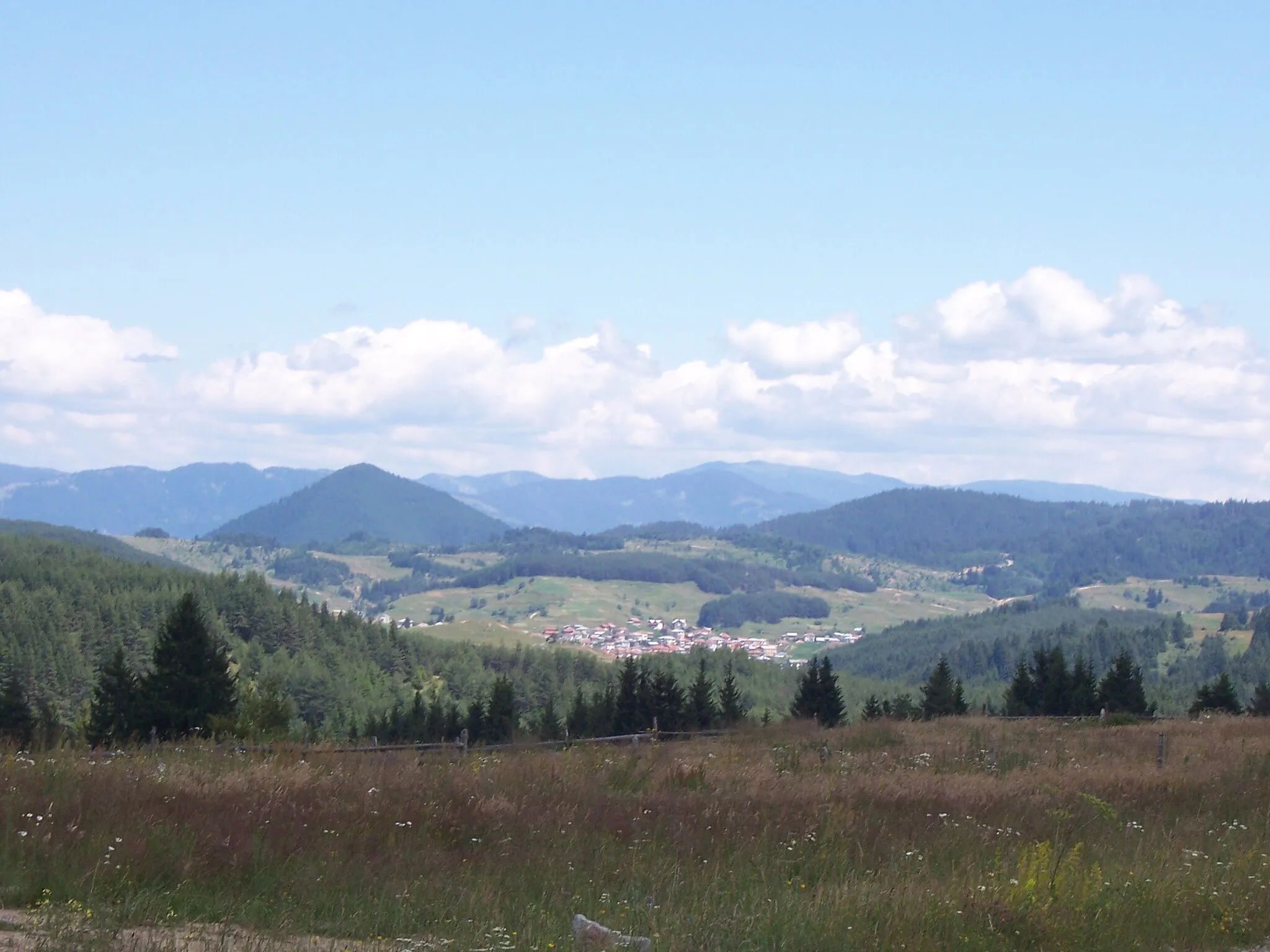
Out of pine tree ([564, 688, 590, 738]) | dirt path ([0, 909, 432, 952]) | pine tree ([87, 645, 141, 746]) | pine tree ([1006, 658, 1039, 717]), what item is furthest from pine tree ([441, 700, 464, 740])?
dirt path ([0, 909, 432, 952])

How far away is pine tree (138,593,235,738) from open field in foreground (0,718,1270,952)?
38.8 m

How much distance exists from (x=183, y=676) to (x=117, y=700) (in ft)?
14.6

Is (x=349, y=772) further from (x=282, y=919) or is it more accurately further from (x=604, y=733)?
(x=604, y=733)

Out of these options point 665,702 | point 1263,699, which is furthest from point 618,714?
point 1263,699

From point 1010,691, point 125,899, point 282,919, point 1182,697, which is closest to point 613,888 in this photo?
point 282,919

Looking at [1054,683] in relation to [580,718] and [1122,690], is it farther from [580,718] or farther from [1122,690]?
[580,718]

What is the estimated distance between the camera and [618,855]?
10828 millimetres

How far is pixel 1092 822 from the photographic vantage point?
13.1 m

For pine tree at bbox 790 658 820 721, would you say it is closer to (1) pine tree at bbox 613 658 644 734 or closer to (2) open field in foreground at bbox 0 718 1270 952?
(1) pine tree at bbox 613 658 644 734

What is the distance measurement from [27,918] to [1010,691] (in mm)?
81272

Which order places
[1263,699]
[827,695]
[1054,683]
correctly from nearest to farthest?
[1263,699] → [827,695] → [1054,683]

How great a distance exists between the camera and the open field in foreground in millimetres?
8562

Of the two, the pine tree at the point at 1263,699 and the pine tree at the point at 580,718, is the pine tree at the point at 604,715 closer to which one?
the pine tree at the point at 580,718

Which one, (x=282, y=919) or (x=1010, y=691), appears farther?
(x=1010, y=691)
